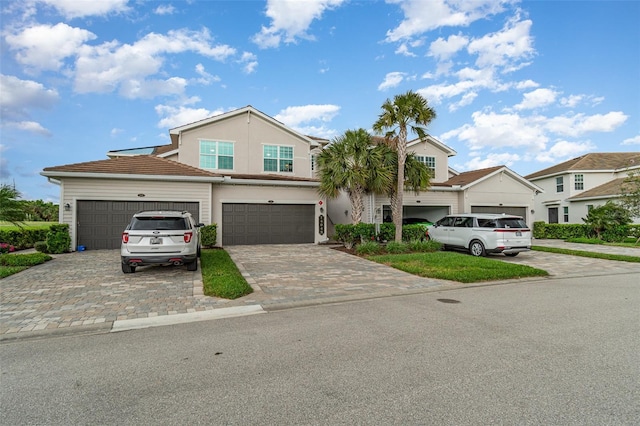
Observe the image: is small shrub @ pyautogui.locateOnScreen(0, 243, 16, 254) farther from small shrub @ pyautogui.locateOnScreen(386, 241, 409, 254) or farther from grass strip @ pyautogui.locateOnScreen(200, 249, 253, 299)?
small shrub @ pyautogui.locateOnScreen(386, 241, 409, 254)

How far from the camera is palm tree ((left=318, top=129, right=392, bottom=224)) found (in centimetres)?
1603

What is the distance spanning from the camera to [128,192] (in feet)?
50.4

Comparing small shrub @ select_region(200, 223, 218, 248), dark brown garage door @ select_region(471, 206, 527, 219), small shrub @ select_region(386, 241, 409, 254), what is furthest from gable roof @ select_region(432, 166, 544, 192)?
small shrub @ select_region(200, 223, 218, 248)

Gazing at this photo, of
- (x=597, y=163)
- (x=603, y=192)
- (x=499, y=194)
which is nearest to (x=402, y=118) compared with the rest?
(x=499, y=194)

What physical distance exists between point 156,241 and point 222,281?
7.59ft

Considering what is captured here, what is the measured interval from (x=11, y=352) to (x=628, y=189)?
2758 centimetres

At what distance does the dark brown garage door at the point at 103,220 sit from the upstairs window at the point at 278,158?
673 cm

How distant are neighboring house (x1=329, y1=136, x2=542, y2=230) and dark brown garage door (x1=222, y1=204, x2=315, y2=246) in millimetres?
3279

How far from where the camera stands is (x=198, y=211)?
53.9ft

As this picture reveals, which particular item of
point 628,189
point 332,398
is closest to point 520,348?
point 332,398

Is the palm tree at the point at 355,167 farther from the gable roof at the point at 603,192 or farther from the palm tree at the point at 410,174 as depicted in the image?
the gable roof at the point at 603,192

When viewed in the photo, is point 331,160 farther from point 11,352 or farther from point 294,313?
point 11,352

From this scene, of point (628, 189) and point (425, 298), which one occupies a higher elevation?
point (628, 189)

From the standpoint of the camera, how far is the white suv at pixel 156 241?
29.5ft
